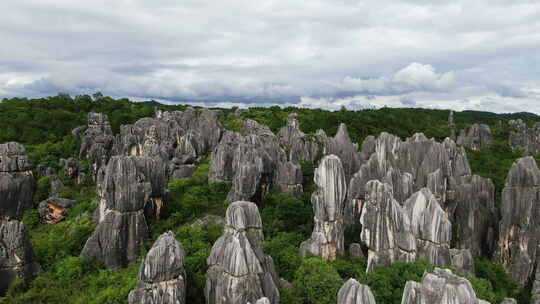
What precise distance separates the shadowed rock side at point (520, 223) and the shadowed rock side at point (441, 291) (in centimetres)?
1986

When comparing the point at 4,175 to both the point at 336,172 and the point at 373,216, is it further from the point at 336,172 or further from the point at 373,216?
the point at 373,216

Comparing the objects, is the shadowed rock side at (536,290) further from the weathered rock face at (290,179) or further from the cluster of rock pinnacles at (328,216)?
the weathered rock face at (290,179)

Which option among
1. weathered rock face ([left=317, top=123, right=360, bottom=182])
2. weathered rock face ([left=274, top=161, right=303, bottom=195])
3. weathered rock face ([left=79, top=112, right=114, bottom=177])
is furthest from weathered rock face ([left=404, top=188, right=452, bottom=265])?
weathered rock face ([left=79, top=112, right=114, bottom=177])

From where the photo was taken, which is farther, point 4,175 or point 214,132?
point 214,132

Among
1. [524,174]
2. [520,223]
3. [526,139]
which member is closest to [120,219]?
[520,223]

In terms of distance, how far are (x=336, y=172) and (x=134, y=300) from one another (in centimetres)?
1355

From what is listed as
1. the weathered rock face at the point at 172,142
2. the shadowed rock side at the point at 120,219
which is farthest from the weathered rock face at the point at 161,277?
the weathered rock face at the point at 172,142

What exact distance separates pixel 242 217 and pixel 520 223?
22640 mm

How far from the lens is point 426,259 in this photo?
19.0 meters

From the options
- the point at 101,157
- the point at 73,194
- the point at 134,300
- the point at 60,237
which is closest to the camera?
the point at 134,300

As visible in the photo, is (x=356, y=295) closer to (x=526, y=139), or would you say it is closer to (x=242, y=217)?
(x=242, y=217)

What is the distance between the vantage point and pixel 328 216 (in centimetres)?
2258

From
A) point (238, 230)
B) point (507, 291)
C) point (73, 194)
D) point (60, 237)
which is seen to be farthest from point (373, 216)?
point (73, 194)

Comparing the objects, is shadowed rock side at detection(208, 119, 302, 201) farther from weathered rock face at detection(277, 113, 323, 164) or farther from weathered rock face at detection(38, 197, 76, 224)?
weathered rock face at detection(38, 197, 76, 224)
